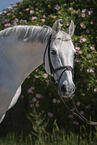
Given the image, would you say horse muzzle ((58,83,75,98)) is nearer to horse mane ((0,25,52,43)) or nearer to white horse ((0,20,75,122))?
white horse ((0,20,75,122))

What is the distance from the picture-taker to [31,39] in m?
3.07


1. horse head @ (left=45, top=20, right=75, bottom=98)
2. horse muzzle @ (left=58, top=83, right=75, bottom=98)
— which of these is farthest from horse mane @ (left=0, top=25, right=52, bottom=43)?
horse muzzle @ (left=58, top=83, right=75, bottom=98)

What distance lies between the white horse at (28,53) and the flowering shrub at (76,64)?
72.7 inches

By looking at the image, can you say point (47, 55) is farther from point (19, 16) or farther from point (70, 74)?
point (19, 16)

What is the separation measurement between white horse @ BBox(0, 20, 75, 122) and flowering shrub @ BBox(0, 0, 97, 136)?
6.05 ft

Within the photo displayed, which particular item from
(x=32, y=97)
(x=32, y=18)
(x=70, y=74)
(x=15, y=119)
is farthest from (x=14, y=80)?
(x=15, y=119)

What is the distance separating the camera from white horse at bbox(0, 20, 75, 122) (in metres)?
2.83

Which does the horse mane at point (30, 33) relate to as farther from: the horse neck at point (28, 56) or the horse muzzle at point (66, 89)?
the horse muzzle at point (66, 89)

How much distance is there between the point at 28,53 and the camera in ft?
10.5

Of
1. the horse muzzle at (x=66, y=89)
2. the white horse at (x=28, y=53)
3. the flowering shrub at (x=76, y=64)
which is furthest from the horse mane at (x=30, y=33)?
the flowering shrub at (x=76, y=64)

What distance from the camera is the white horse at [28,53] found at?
283 centimetres

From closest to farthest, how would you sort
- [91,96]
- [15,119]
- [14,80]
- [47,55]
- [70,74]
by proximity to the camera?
[70,74], [47,55], [14,80], [91,96], [15,119]

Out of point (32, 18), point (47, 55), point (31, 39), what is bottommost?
point (47, 55)

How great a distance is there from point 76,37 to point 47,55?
2546 mm
